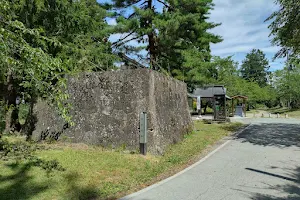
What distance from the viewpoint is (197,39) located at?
48.8 ft

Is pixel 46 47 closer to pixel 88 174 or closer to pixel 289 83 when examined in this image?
pixel 88 174

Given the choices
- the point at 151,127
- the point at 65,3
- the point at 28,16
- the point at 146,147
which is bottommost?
the point at 146,147

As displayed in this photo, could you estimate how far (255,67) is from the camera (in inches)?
3189

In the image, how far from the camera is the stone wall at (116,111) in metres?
7.46

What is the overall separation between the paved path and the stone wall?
180 cm

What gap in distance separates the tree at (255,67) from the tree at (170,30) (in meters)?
69.5

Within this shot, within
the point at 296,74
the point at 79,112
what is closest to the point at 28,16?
the point at 79,112

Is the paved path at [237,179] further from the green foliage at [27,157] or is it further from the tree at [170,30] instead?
the tree at [170,30]

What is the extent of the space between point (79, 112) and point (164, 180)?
164 inches

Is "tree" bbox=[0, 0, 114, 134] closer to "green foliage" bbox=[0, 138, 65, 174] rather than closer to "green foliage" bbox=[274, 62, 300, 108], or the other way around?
"green foliage" bbox=[0, 138, 65, 174]

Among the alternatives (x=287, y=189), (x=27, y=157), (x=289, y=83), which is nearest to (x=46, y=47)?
(x=27, y=157)

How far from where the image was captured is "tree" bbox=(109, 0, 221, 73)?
1330cm

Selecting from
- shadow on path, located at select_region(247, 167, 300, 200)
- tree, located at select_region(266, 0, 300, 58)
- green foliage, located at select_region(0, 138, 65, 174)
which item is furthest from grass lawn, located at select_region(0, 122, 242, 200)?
tree, located at select_region(266, 0, 300, 58)

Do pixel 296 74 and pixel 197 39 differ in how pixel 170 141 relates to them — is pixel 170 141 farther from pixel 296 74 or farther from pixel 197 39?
pixel 296 74
